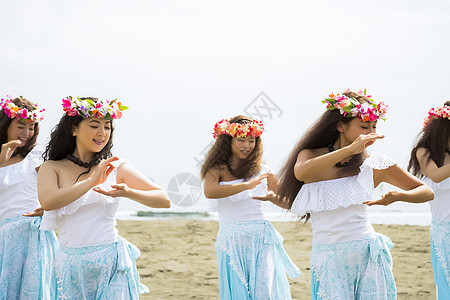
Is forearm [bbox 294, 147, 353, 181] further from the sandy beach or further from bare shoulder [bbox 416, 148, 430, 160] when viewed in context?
bare shoulder [bbox 416, 148, 430, 160]

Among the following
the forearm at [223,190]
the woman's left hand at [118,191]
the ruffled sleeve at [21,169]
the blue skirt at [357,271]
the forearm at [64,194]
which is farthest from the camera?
the ruffled sleeve at [21,169]

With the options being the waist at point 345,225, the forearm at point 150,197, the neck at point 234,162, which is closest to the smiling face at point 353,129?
the waist at point 345,225

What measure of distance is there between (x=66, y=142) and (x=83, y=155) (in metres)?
0.14

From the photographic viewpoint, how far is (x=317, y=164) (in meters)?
3.71

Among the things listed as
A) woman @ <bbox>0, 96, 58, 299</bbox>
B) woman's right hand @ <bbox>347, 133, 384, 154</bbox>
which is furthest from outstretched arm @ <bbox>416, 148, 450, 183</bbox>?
woman @ <bbox>0, 96, 58, 299</bbox>

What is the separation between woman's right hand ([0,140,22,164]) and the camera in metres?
5.74

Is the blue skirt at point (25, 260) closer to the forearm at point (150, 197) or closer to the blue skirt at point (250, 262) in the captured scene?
the blue skirt at point (250, 262)

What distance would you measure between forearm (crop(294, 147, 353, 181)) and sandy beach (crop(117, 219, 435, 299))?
1.61 meters

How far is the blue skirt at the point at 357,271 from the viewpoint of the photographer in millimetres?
3793

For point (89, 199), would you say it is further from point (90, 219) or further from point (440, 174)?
point (440, 174)

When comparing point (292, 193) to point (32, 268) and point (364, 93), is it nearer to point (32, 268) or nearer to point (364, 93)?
point (364, 93)

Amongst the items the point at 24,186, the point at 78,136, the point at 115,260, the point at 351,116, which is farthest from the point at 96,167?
the point at 24,186

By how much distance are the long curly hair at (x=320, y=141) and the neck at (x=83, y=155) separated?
130 cm

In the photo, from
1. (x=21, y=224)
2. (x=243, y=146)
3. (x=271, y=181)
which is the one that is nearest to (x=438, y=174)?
(x=271, y=181)
